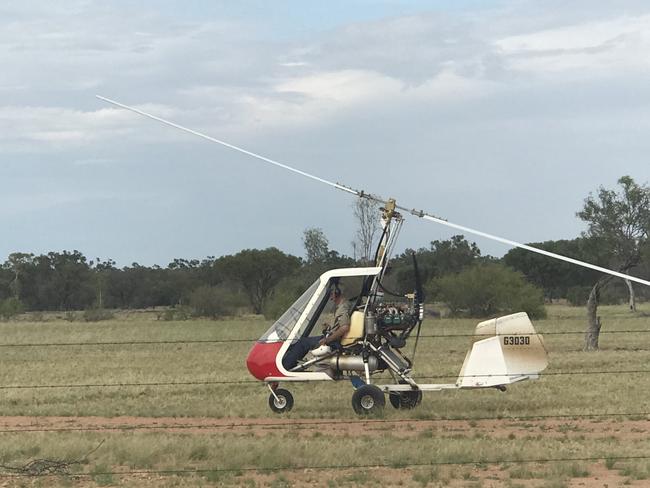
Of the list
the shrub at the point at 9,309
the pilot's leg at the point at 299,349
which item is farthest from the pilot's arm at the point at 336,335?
the shrub at the point at 9,309

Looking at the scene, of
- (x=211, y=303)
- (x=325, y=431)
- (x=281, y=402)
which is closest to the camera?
(x=325, y=431)

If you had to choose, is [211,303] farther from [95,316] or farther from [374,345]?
[374,345]

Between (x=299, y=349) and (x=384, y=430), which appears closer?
(x=384, y=430)

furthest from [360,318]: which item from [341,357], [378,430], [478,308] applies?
[478,308]

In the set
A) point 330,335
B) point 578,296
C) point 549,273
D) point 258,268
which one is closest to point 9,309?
point 258,268

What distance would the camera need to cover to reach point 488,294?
1967 inches

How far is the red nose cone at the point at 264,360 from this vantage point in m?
14.9

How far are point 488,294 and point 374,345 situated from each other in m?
35.8

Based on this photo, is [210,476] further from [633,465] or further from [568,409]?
[568,409]

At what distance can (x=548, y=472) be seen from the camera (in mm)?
10469

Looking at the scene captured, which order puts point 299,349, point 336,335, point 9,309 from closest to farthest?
point 336,335 < point 299,349 < point 9,309

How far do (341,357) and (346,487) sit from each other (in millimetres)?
5049

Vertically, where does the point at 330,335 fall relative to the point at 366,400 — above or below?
above

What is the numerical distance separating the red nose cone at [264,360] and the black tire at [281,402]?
0.44 m
